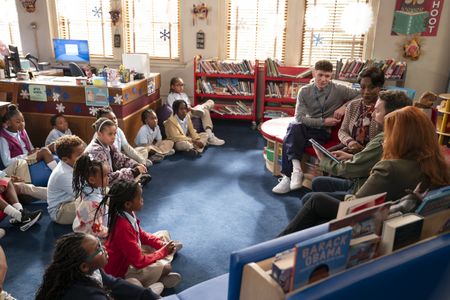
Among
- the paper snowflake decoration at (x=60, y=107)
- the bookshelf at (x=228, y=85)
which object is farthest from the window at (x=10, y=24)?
the bookshelf at (x=228, y=85)

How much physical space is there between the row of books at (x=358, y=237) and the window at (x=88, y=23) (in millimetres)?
6010

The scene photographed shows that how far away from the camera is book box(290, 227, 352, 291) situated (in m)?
1.22

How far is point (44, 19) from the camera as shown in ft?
21.2

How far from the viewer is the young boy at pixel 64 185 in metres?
3.00

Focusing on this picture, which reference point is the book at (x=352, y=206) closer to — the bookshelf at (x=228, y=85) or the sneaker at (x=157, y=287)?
the sneaker at (x=157, y=287)

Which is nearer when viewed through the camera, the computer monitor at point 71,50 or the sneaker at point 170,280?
the sneaker at point 170,280

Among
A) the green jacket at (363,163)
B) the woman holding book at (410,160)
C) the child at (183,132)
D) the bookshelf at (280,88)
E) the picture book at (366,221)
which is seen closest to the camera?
the picture book at (366,221)

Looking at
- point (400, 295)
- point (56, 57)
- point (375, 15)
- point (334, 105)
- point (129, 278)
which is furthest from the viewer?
point (56, 57)

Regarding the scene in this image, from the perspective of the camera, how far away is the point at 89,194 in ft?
8.99

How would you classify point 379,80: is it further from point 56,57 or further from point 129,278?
point 56,57

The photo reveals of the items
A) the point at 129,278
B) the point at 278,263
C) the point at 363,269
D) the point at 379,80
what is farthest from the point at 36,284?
the point at 379,80

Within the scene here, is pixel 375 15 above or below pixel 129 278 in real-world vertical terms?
above

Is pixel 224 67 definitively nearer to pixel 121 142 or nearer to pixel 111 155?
pixel 121 142

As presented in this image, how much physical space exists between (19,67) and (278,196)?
11.7 ft
